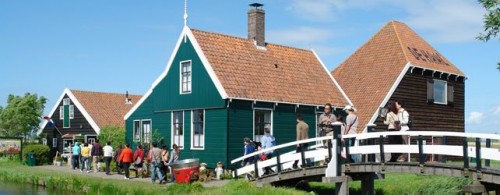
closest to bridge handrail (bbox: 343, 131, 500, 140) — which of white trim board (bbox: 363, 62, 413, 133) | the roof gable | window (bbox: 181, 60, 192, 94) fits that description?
window (bbox: 181, 60, 192, 94)

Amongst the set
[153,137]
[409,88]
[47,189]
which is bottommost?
[47,189]

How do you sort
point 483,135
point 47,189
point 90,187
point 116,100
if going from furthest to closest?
point 116,100
point 47,189
point 90,187
point 483,135

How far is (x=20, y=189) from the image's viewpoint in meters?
25.4

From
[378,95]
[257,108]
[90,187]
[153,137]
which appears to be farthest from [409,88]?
[90,187]

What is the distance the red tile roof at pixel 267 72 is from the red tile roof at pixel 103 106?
1364cm

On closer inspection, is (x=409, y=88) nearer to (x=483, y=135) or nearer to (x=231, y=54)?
(x=231, y=54)

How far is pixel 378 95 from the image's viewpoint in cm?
3191

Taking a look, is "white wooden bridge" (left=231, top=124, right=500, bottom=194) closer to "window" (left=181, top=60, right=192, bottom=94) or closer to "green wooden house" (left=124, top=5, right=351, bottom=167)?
"green wooden house" (left=124, top=5, right=351, bottom=167)

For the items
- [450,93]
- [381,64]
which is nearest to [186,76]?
[381,64]

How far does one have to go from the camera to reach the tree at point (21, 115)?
2386 inches

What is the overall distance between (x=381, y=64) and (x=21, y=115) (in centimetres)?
3754

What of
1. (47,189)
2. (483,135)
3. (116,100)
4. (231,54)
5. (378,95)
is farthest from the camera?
(116,100)

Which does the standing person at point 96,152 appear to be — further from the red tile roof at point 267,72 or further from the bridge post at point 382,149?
the bridge post at point 382,149

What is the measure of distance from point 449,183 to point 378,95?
12.0 meters
